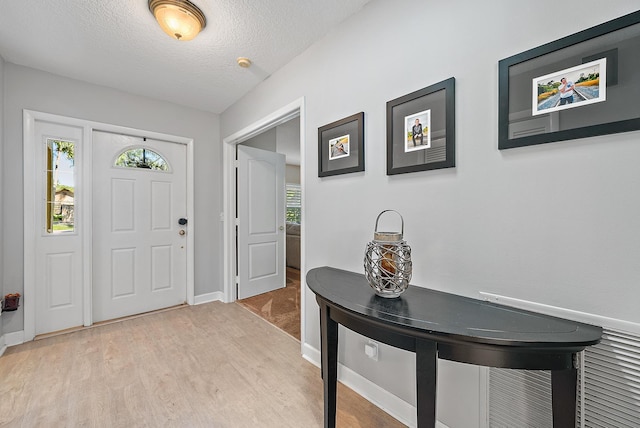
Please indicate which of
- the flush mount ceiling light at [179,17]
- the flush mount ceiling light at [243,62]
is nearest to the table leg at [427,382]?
the flush mount ceiling light at [179,17]

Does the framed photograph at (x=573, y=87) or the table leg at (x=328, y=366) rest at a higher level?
the framed photograph at (x=573, y=87)

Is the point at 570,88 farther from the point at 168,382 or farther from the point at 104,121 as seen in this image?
the point at 104,121

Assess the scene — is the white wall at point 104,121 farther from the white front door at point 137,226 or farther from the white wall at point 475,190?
the white wall at point 475,190

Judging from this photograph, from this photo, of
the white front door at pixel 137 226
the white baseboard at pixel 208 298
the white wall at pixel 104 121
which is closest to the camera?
the white wall at pixel 104 121

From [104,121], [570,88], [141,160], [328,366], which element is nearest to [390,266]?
[328,366]

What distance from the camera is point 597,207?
932 mm

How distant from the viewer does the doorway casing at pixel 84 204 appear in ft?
7.92

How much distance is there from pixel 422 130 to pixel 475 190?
1.36 feet

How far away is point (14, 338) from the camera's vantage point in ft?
7.71

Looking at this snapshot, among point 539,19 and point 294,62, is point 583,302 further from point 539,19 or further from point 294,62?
point 294,62

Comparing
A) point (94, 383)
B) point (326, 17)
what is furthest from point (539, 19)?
point (94, 383)

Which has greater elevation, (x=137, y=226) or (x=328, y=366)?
(x=137, y=226)

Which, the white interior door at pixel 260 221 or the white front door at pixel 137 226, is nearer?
the white front door at pixel 137 226

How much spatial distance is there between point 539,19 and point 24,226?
3.88m
